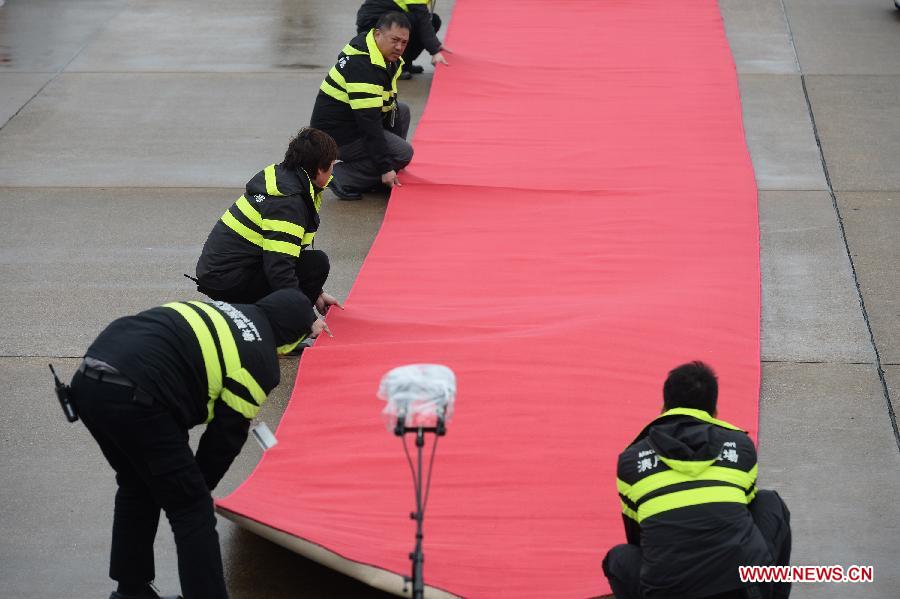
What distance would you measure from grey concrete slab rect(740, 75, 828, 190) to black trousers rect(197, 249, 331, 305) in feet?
11.7

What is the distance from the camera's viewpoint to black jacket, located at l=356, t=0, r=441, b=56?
9.80 metres

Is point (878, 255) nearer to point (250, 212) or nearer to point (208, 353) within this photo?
point (250, 212)

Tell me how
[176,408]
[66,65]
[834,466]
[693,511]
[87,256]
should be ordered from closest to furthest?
1. [693,511]
2. [176,408]
3. [834,466]
4. [87,256]
5. [66,65]

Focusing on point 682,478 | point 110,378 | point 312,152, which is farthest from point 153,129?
point 682,478

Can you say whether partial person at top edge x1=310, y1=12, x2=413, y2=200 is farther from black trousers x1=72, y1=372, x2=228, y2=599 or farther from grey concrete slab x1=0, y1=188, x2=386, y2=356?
black trousers x1=72, y1=372, x2=228, y2=599

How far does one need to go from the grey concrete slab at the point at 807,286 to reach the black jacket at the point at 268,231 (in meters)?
2.50

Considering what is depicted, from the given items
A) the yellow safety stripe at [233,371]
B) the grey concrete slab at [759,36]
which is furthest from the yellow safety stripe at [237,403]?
the grey concrete slab at [759,36]

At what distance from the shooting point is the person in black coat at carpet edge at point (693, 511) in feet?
12.5

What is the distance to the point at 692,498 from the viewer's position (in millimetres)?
3842

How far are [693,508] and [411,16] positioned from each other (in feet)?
22.7

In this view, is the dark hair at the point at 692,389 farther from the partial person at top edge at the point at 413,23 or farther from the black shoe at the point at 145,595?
the partial person at top edge at the point at 413,23

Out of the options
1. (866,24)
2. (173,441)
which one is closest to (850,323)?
(173,441)

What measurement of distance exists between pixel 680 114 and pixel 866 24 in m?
3.67

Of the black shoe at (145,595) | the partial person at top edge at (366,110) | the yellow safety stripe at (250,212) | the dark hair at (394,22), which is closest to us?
the black shoe at (145,595)
